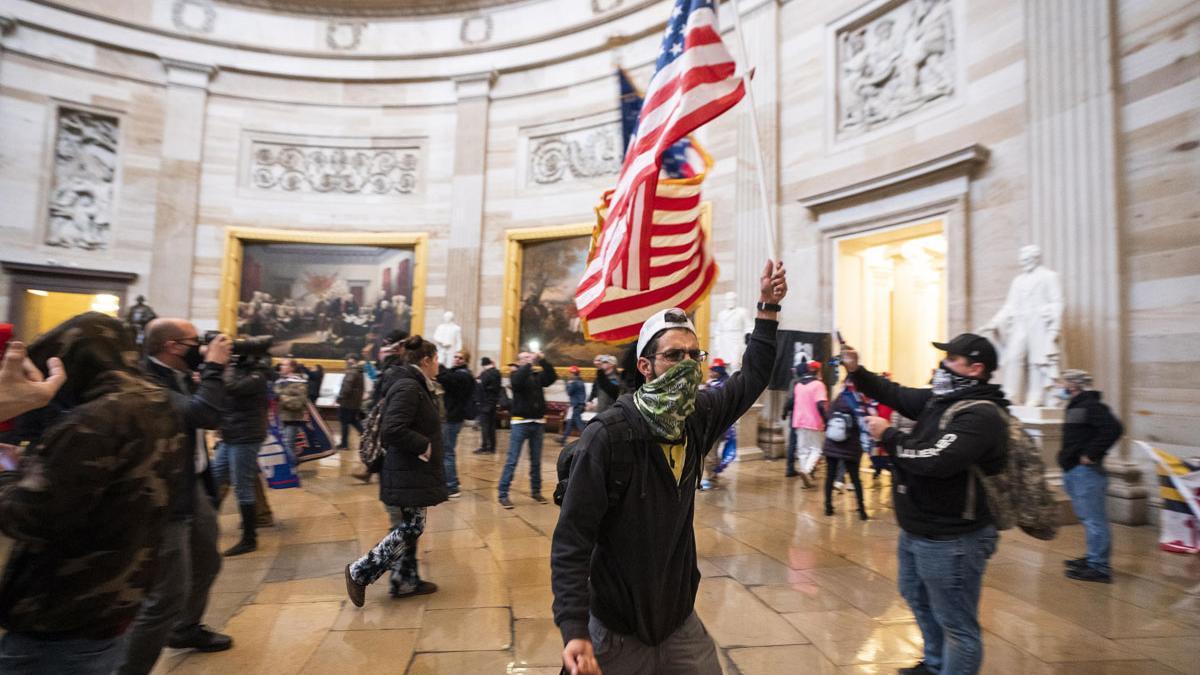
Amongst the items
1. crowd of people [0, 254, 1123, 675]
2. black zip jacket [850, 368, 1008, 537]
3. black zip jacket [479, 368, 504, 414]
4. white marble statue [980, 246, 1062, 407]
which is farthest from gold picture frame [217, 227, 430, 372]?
black zip jacket [850, 368, 1008, 537]

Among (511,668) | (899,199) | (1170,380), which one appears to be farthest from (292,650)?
(899,199)

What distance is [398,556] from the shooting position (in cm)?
373

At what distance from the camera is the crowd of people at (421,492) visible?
59.8 inches

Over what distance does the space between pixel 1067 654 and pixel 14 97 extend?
21.4m

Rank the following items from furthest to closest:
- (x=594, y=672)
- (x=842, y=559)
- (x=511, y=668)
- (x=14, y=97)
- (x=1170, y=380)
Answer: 1. (x=14, y=97)
2. (x=1170, y=380)
3. (x=842, y=559)
4. (x=511, y=668)
5. (x=594, y=672)

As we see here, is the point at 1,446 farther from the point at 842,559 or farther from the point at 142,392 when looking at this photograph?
the point at 842,559

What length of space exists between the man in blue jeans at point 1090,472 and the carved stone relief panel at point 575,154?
1150 cm

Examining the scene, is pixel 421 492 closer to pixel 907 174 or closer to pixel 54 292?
pixel 907 174

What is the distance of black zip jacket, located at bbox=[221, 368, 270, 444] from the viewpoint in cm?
490

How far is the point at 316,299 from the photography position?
16.3 meters

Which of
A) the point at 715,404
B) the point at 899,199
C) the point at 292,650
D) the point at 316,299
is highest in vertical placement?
the point at 899,199

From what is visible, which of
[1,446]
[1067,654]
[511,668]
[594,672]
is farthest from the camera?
[1067,654]

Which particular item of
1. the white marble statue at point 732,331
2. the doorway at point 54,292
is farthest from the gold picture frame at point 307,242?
the white marble statue at point 732,331

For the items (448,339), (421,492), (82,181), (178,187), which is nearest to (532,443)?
(421,492)
